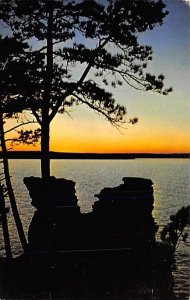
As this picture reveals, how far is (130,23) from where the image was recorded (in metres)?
9.09

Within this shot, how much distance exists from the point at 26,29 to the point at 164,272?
825 cm

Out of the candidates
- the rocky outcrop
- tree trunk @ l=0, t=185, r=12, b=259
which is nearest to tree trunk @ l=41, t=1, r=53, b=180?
the rocky outcrop

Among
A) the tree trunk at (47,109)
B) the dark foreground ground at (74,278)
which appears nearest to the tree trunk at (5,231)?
the dark foreground ground at (74,278)

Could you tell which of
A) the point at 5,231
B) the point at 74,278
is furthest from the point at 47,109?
the point at 74,278

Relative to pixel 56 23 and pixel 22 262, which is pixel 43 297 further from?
pixel 56 23

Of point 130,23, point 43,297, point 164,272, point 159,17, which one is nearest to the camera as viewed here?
point 43,297

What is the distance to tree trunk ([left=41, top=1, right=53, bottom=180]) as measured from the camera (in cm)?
874

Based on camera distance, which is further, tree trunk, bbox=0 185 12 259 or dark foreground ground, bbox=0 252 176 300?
tree trunk, bbox=0 185 12 259

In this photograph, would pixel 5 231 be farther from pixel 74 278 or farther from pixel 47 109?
pixel 47 109

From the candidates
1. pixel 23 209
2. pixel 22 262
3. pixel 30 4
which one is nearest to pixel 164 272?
pixel 22 262

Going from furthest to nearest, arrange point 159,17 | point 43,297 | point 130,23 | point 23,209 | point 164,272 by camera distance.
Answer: point 23,209
point 164,272
point 130,23
point 159,17
point 43,297

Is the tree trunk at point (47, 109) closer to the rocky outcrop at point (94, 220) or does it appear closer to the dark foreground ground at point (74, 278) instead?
the rocky outcrop at point (94, 220)

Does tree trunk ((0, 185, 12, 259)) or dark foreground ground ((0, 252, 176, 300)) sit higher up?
tree trunk ((0, 185, 12, 259))

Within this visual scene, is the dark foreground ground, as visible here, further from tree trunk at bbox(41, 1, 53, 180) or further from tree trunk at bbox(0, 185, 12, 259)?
tree trunk at bbox(41, 1, 53, 180)
